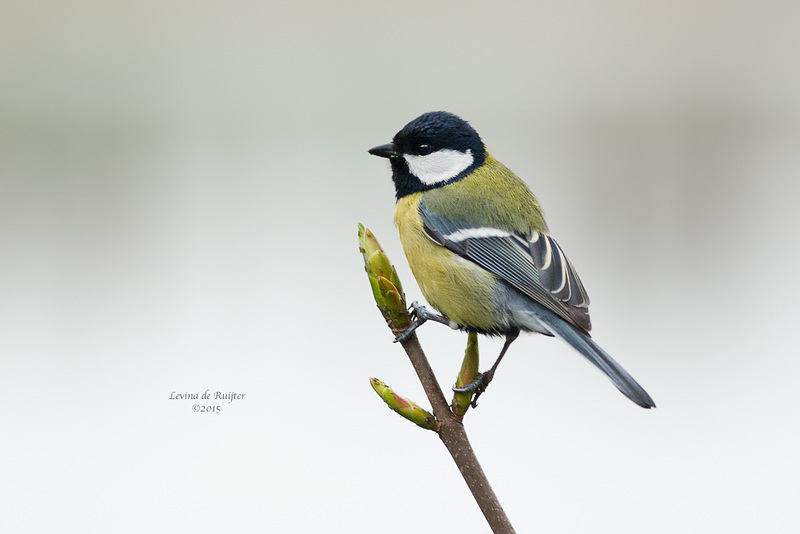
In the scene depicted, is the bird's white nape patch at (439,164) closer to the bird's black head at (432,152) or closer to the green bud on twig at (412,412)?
Answer: the bird's black head at (432,152)

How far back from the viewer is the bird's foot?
0.82 meters

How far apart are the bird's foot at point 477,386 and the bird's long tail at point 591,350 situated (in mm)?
138

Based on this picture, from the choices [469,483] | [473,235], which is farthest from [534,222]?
[469,483]

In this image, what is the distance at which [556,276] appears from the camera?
1193 mm

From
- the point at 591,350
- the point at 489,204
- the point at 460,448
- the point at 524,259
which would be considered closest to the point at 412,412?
the point at 460,448

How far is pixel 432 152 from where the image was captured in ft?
4.24

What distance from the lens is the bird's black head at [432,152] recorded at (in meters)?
1.23

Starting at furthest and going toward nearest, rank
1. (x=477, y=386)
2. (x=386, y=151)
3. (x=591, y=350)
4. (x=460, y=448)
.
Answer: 1. (x=386, y=151)
2. (x=591, y=350)
3. (x=477, y=386)
4. (x=460, y=448)

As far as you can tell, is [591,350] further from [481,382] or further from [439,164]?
[439,164]

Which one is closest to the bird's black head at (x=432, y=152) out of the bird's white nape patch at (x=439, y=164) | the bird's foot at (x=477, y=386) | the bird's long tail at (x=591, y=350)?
the bird's white nape patch at (x=439, y=164)

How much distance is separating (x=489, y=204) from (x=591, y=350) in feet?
1.40

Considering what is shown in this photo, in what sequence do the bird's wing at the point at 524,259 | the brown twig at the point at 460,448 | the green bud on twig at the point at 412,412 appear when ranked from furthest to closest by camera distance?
the bird's wing at the point at 524,259
the green bud on twig at the point at 412,412
the brown twig at the point at 460,448

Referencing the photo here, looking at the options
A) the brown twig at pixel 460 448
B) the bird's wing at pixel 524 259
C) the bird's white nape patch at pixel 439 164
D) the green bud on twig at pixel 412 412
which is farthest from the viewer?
the bird's white nape patch at pixel 439 164

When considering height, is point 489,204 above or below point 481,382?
above
